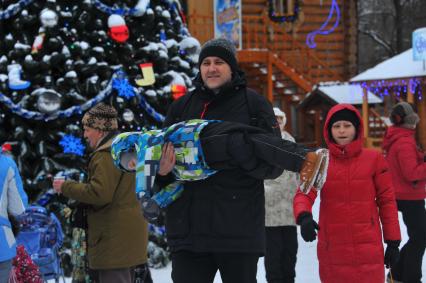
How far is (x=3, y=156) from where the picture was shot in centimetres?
396

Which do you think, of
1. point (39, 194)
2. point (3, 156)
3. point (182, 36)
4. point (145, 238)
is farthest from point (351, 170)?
point (182, 36)

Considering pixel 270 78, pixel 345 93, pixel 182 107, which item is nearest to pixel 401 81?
pixel 345 93

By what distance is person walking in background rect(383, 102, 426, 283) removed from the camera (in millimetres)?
5930

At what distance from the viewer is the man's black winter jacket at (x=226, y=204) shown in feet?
10.2

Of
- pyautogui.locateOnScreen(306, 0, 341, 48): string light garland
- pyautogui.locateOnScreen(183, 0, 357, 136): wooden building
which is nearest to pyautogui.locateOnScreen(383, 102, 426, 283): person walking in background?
pyautogui.locateOnScreen(183, 0, 357, 136): wooden building

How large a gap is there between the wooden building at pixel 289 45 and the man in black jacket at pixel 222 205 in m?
15.2

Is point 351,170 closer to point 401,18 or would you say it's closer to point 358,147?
point 358,147

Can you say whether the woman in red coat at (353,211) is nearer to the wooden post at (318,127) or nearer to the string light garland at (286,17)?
the wooden post at (318,127)

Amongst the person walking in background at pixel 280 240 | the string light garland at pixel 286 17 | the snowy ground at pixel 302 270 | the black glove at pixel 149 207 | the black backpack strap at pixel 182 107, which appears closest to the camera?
the black glove at pixel 149 207

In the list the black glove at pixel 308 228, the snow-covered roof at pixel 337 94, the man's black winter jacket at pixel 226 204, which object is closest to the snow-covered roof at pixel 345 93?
the snow-covered roof at pixel 337 94

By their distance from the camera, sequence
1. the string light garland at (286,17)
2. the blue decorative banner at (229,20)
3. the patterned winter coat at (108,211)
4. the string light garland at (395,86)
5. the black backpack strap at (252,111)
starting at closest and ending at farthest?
1. the black backpack strap at (252,111)
2. the patterned winter coat at (108,211)
3. the blue decorative banner at (229,20)
4. the string light garland at (395,86)
5. the string light garland at (286,17)

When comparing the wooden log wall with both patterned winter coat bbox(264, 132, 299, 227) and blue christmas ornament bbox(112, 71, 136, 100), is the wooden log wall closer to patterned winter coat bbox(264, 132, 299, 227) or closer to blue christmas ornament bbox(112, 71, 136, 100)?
blue christmas ornament bbox(112, 71, 136, 100)

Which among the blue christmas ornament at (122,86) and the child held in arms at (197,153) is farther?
the blue christmas ornament at (122,86)

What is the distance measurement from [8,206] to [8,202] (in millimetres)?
23
